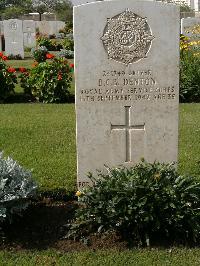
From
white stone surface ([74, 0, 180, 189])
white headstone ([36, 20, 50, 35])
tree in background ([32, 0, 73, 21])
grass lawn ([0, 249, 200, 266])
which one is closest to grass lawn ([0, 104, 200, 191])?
white stone surface ([74, 0, 180, 189])

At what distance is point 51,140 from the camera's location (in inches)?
316

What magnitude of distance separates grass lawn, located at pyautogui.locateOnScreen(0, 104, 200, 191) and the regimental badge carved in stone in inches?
71.2

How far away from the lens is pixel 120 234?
Result: 450 centimetres

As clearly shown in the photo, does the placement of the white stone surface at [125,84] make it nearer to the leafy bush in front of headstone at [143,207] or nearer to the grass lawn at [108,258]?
the leafy bush in front of headstone at [143,207]

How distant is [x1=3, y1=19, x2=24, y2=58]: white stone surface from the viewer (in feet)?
77.7

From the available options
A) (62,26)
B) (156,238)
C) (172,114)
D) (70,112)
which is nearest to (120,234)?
(156,238)

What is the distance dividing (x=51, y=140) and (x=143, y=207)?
3953mm

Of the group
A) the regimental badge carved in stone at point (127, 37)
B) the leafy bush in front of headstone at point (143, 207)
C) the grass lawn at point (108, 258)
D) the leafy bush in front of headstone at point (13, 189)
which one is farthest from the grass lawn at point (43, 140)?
the regimental badge carved in stone at point (127, 37)

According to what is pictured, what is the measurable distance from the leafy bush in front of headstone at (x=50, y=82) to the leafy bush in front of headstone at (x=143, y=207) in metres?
7.57

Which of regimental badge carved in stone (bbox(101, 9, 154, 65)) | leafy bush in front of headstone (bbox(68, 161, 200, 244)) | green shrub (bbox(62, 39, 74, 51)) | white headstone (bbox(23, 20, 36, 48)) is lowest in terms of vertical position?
leafy bush in front of headstone (bbox(68, 161, 200, 244))

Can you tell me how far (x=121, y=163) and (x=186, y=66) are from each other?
7.75 m

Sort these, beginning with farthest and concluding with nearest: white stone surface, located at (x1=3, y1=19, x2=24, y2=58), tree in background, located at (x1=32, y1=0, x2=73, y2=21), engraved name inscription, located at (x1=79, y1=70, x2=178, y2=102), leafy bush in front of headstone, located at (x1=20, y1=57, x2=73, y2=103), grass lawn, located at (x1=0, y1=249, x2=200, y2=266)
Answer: tree in background, located at (x1=32, y1=0, x2=73, y2=21) → white stone surface, located at (x1=3, y1=19, x2=24, y2=58) → leafy bush in front of headstone, located at (x1=20, y1=57, x2=73, y2=103) → engraved name inscription, located at (x1=79, y1=70, x2=178, y2=102) → grass lawn, located at (x1=0, y1=249, x2=200, y2=266)

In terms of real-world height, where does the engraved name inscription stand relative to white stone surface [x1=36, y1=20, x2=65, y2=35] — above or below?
below

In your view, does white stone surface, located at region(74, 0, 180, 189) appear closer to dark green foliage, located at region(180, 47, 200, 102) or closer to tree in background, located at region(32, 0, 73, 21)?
dark green foliage, located at region(180, 47, 200, 102)
